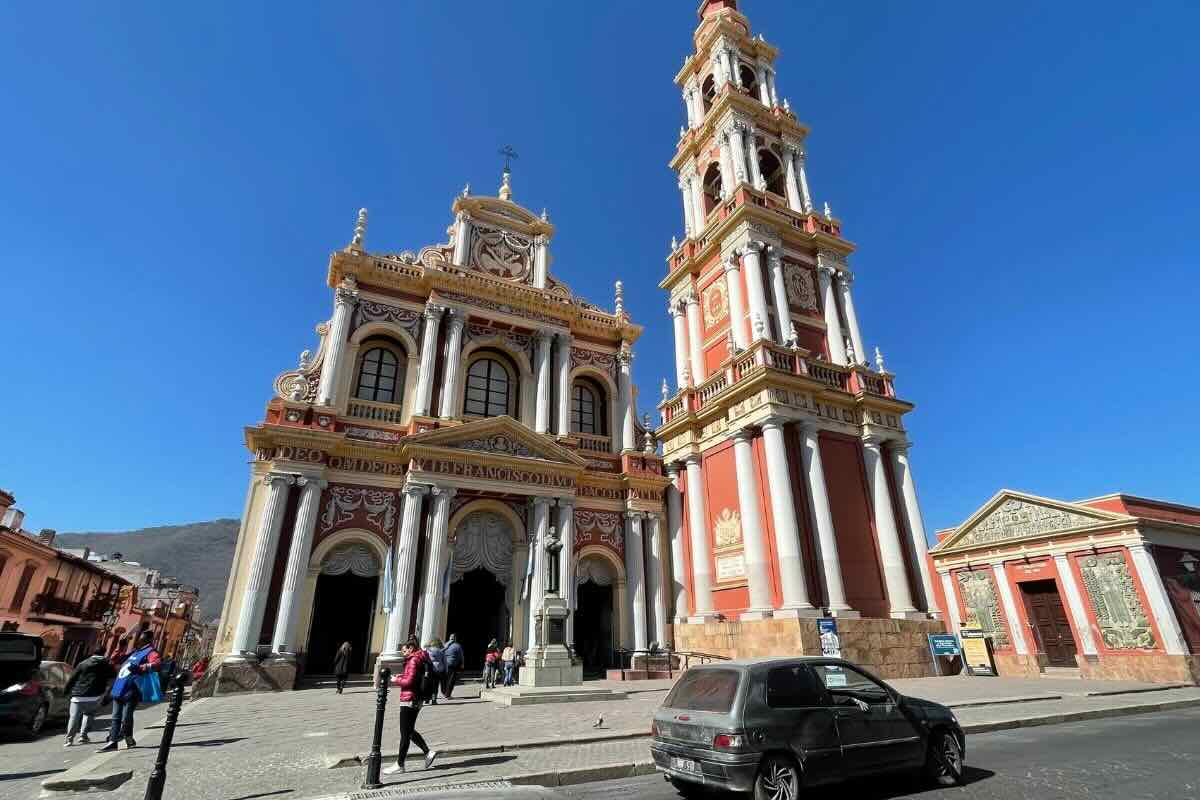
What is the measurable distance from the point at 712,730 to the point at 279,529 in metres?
14.8

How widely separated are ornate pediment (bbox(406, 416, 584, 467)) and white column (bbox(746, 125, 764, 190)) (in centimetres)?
1244

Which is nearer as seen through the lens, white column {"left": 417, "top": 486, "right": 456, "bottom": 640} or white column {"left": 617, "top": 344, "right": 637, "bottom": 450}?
white column {"left": 417, "top": 486, "right": 456, "bottom": 640}

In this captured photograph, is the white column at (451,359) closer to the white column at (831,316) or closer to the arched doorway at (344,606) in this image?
the arched doorway at (344,606)

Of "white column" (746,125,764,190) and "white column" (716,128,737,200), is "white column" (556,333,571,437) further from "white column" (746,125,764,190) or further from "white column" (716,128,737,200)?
"white column" (746,125,764,190)

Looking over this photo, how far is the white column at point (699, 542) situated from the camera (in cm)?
1753

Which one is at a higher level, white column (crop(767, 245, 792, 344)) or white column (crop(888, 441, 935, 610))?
white column (crop(767, 245, 792, 344))

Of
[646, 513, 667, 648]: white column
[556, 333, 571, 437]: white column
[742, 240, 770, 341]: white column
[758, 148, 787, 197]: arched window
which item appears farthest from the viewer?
[758, 148, 787, 197]: arched window

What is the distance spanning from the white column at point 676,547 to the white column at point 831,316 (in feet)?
22.2

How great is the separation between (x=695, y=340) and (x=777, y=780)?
1791 cm

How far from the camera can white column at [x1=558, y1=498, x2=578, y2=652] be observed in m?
18.0

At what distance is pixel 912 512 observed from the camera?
17281 mm

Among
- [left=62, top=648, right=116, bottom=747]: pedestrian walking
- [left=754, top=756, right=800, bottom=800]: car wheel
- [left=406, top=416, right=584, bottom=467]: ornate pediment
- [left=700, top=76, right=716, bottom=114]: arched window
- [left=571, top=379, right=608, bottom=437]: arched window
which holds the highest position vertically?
[left=700, top=76, right=716, bottom=114]: arched window

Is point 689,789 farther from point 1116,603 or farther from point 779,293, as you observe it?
point 1116,603

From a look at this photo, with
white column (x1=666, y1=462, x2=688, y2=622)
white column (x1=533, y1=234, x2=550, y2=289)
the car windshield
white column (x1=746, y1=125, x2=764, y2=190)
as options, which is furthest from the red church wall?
white column (x1=533, y1=234, x2=550, y2=289)
